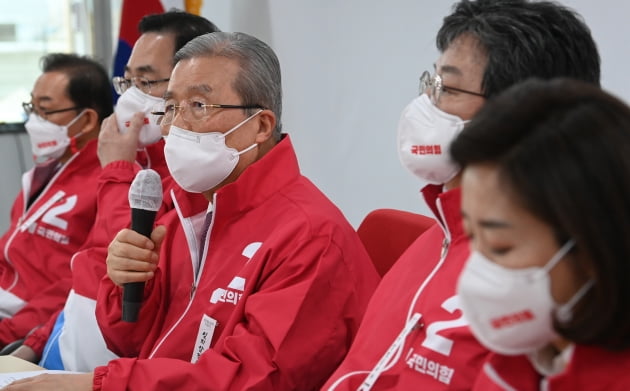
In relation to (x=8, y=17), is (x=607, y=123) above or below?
above

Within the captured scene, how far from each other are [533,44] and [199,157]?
83 centimetres

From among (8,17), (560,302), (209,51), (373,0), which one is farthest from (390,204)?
(8,17)

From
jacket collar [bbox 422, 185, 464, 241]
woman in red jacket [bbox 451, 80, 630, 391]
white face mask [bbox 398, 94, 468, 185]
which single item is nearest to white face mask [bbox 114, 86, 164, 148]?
white face mask [bbox 398, 94, 468, 185]

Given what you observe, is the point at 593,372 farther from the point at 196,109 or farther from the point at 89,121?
the point at 89,121

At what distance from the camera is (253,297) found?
1.73 meters

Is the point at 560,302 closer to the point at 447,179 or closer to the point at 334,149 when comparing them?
the point at 447,179

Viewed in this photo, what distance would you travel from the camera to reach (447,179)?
5.07ft

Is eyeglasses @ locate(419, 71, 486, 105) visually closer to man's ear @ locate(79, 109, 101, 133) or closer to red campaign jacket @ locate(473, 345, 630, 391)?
red campaign jacket @ locate(473, 345, 630, 391)

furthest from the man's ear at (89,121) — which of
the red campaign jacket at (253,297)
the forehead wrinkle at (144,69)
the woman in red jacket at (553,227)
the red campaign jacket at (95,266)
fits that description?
the woman in red jacket at (553,227)

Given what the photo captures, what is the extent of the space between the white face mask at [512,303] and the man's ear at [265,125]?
103cm

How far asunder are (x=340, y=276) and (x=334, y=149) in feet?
4.93

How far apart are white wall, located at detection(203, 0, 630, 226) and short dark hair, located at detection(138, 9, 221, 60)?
0.57 metres

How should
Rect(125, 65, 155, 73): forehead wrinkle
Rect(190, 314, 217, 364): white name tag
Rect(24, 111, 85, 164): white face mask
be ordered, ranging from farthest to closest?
Rect(24, 111, 85, 164): white face mask → Rect(125, 65, 155, 73): forehead wrinkle → Rect(190, 314, 217, 364): white name tag

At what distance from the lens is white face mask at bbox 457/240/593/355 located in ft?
3.22
